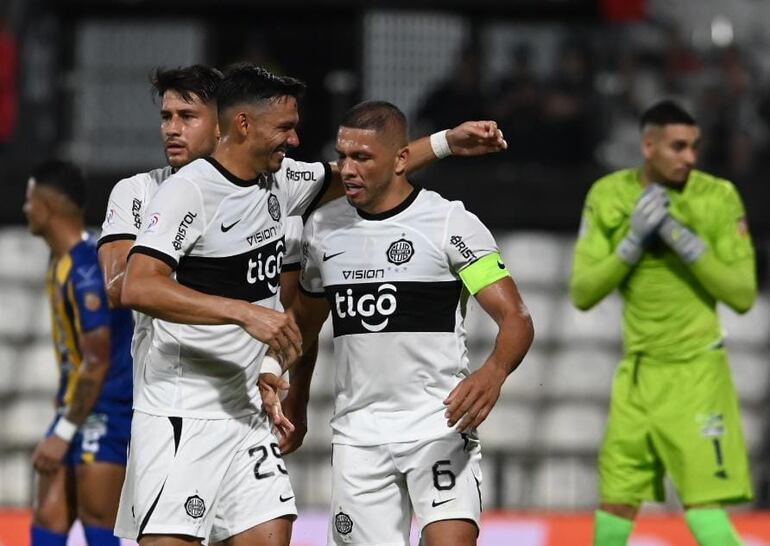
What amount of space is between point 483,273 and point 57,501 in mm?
2711

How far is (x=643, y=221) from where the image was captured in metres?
7.34

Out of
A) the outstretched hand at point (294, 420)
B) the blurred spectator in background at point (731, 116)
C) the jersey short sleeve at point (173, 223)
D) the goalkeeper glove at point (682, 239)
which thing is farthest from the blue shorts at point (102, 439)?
the blurred spectator in background at point (731, 116)

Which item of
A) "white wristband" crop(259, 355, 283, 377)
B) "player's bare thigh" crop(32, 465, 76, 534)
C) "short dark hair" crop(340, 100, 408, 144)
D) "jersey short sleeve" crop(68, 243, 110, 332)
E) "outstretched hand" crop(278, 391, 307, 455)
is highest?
"short dark hair" crop(340, 100, 408, 144)

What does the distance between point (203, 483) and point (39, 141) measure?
23.0ft

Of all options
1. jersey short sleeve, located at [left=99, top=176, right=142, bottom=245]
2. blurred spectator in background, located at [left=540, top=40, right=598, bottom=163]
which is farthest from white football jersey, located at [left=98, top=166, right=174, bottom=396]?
blurred spectator in background, located at [left=540, top=40, right=598, bottom=163]

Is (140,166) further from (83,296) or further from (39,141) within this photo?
(83,296)

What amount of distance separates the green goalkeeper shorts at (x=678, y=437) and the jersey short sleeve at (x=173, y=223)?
9.25 ft

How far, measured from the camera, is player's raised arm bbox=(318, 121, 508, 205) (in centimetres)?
591

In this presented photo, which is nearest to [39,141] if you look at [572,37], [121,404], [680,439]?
[572,37]

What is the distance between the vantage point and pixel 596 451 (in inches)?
450

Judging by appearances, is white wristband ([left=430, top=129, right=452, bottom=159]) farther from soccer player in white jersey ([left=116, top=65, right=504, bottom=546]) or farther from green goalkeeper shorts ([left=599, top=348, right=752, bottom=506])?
green goalkeeper shorts ([left=599, top=348, right=752, bottom=506])

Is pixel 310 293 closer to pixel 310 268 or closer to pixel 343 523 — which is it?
pixel 310 268

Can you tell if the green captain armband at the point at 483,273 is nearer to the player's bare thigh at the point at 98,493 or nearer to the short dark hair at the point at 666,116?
the short dark hair at the point at 666,116

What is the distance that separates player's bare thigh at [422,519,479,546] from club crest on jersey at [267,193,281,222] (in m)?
1.22
